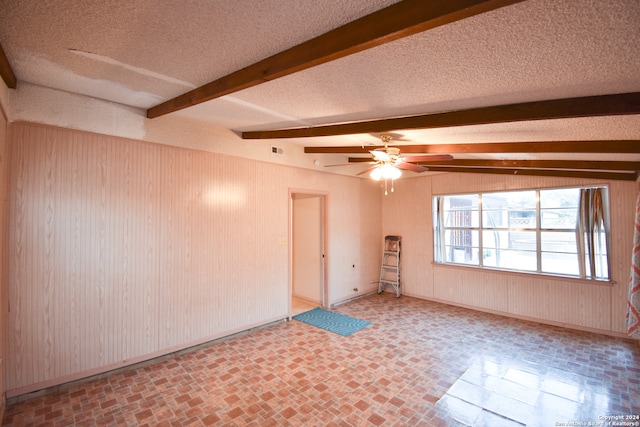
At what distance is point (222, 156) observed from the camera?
3.92 meters

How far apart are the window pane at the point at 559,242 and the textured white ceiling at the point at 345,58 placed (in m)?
2.67

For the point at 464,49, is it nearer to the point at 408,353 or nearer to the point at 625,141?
the point at 625,141

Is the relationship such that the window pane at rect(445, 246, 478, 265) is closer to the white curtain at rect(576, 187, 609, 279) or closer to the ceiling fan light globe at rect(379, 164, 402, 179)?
the white curtain at rect(576, 187, 609, 279)

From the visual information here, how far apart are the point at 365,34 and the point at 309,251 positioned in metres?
4.82

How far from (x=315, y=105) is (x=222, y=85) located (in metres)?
0.82

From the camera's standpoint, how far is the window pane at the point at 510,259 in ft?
16.0

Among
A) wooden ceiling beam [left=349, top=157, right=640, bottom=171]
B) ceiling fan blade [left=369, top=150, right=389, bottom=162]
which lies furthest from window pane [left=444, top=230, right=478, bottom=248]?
ceiling fan blade [left=369, top=150, right=389, bottom=162]

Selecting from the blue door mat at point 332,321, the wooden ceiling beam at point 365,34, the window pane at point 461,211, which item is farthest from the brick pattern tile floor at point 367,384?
the wooden ceiling beam at point 365,34

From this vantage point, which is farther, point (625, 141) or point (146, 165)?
point (146, 165)

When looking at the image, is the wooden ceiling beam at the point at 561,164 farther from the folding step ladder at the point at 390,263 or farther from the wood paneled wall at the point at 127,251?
the wood paneled wall at the point at 127,251

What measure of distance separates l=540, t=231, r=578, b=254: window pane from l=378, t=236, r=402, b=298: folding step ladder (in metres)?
2.61

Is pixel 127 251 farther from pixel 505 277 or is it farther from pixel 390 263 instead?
pixel 505 277

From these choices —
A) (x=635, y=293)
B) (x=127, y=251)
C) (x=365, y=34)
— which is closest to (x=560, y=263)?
(x=635, y=293)

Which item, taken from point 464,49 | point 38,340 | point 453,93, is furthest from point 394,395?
point 38,340
